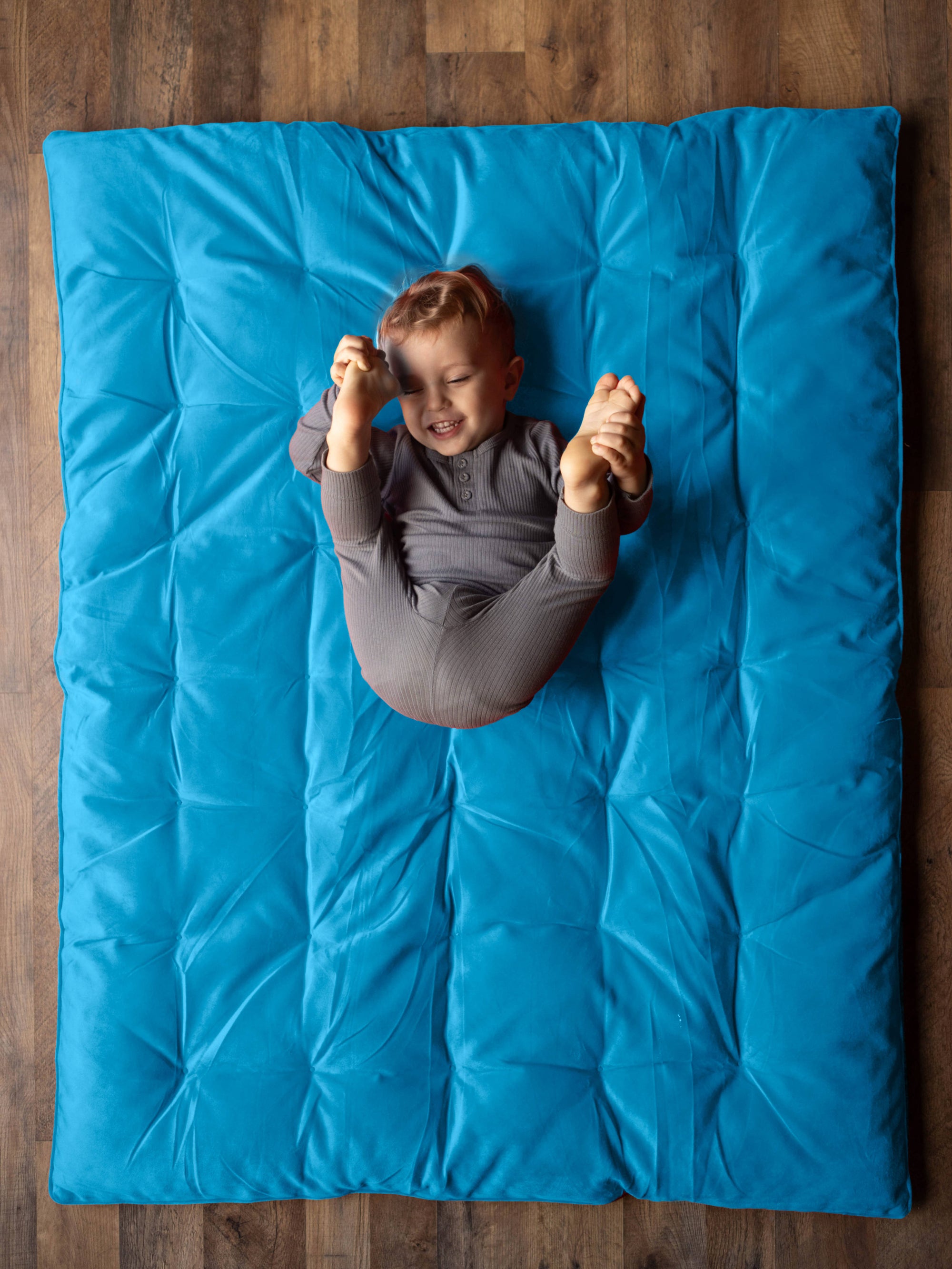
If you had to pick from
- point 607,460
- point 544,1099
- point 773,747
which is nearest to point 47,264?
point 607,460

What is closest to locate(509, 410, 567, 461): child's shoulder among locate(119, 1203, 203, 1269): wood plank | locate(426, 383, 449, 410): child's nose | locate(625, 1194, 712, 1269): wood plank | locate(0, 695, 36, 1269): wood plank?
locate(426, 383, 449, 410): child's nose

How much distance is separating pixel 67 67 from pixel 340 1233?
1723 mm

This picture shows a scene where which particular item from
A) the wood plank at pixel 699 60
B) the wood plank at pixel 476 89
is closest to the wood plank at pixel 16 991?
the wood plank at pixel 476 89

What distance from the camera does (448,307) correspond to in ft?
3.29

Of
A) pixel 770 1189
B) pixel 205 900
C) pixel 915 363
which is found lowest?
pixel 770 1189

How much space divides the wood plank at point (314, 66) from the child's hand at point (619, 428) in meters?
0.63

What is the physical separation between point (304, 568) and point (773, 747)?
0.67 meters

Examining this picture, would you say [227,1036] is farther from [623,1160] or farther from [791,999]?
[791,999]

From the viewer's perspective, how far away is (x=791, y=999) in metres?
1.09

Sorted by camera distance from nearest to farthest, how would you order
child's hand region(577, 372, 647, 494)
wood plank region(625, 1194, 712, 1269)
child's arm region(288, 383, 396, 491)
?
child's hand region(577, 372, 647, 494) < child's arm region(288, 383, 396, 491) < wood plank region(625, 1194, 712, 1269)

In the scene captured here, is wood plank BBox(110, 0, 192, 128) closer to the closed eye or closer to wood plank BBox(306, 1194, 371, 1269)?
the closed eye

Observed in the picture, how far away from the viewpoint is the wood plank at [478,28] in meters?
1.24

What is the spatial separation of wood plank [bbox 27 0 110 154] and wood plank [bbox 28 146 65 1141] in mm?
68

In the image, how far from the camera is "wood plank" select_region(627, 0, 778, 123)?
124 centimetres
